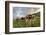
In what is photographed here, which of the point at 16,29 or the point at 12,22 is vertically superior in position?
the point at 12,22

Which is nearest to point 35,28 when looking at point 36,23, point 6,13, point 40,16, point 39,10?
point 36,23

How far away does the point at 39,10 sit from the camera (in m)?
1.60

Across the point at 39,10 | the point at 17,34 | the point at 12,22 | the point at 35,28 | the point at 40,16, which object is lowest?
the point at 17,34

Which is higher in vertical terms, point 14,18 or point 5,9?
point 5,9

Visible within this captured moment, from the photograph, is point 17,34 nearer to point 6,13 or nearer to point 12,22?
point 12,22

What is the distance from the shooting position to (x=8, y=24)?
4.93 feet

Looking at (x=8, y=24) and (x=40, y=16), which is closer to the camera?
(x=8, y=24)

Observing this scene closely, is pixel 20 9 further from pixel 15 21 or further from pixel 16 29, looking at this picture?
pixel 16 29

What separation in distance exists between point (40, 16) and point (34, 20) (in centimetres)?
14

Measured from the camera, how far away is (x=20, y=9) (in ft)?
5.07

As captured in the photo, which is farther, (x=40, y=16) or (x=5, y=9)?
(x=40, y=16)

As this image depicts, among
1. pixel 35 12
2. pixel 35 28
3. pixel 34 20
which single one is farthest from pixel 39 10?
pixel 35 28

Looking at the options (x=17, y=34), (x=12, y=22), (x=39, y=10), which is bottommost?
(x=17, y=34)

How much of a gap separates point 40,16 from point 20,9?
408 mm
